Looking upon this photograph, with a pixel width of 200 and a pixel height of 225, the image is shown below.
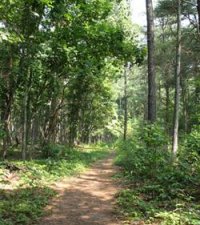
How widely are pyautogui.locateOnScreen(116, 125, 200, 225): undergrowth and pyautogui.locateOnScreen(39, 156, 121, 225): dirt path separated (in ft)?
1.45

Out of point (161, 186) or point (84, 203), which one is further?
point (161, 186)

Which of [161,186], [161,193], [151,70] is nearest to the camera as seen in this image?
[161,193]

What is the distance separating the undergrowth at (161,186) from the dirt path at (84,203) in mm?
441

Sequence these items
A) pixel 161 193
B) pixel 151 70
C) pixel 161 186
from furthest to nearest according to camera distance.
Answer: pixel 151 70, pixel 161 186, pixel 161 193

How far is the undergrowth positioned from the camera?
7337 mm

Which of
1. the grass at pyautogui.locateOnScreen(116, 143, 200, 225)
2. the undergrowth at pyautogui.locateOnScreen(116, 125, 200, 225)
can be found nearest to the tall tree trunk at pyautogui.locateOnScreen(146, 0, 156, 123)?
the undergrowth at pyautogui.locateOnScreen(116, 125, 200, 225)

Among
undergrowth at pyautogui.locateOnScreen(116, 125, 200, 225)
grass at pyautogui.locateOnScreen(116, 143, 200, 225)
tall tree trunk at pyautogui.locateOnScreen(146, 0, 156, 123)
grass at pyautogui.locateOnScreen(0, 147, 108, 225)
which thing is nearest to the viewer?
grass at pyautogui.locateOnScreen(116, 143, 200, 225)

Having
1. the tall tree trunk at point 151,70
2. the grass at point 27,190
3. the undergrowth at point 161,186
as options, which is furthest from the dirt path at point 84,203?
the tall tree trunk at point 151,70

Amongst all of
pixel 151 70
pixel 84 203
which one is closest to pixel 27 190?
pixel 84 203

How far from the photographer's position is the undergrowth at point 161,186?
7337 mm

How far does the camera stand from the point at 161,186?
31.8 ft

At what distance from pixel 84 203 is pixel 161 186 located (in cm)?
220

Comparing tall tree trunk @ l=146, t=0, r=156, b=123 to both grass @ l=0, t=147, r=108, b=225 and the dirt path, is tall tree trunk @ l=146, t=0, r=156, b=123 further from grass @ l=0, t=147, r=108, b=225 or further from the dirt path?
grass @ l=0, t=147, r=108, b=225

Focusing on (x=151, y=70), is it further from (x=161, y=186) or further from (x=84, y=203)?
(x=84, y=203)
